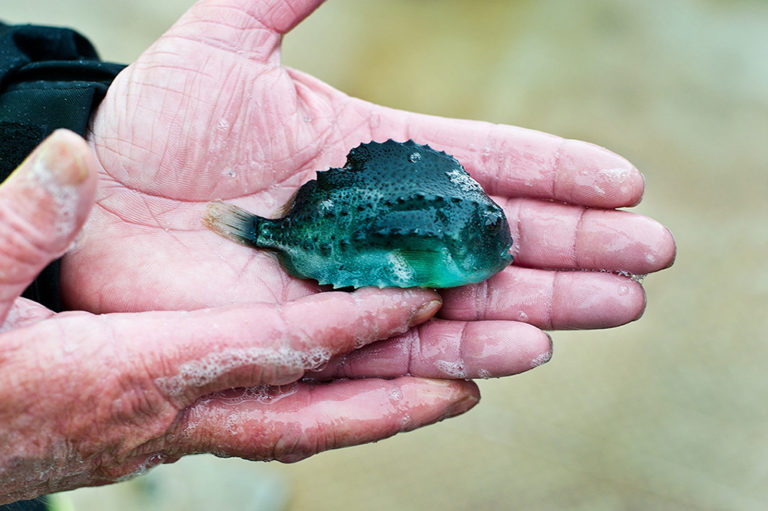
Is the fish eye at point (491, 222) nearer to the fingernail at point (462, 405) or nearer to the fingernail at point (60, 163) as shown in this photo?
the fingernail at point (462, 405)

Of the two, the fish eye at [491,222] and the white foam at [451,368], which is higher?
the fish eye at [491,222]

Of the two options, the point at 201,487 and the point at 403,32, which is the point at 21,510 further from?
the point at 403,32

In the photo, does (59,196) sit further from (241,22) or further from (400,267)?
(241,22)

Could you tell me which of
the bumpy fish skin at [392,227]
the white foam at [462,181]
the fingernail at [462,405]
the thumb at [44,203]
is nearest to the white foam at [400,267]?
the bumpy fish skin at [392,227]

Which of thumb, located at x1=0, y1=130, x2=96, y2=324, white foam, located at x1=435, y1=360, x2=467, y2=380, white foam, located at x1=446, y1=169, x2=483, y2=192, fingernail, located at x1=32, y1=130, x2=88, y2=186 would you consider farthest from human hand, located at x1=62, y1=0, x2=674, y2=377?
fingernail, located at x1=32, y1=130, x2=88, y2=186

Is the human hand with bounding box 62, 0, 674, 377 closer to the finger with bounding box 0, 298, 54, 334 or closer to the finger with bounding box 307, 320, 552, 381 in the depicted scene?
the finger with bounding box 307, 320, 552, 381
